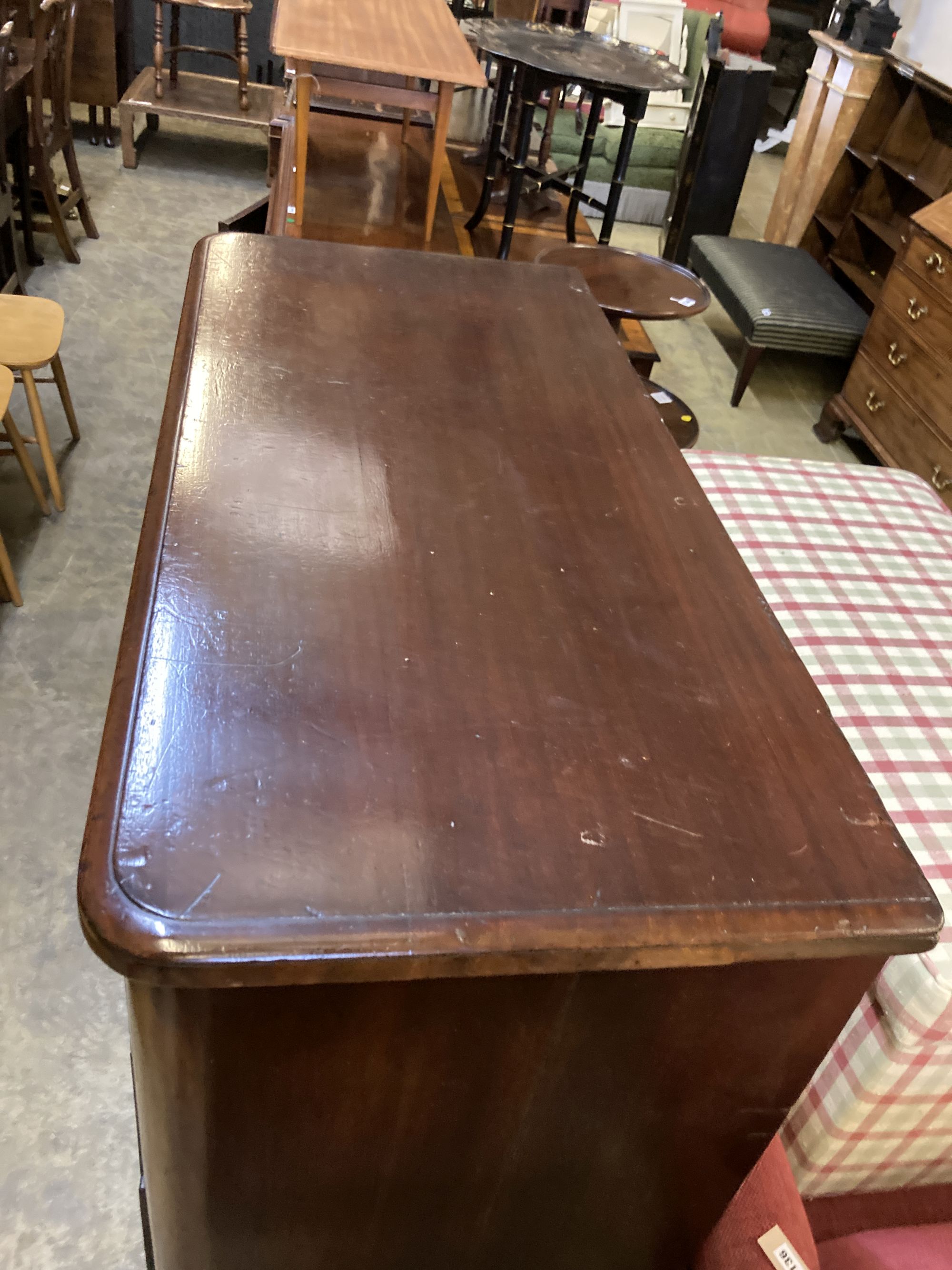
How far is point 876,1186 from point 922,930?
795 mm

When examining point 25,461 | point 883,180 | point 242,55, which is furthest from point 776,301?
point 242,55

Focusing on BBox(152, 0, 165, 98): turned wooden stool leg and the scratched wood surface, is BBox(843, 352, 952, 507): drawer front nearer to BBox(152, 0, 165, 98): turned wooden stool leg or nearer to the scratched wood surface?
the scratched wood surface

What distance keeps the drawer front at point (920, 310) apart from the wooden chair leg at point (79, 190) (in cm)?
321

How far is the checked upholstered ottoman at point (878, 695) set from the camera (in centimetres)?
105

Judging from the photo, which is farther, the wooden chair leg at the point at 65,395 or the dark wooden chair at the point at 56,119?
the dark wooden chair at the point at 56,119

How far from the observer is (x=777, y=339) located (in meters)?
3.57

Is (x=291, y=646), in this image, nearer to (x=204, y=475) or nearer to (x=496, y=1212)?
(x=204, y=475)

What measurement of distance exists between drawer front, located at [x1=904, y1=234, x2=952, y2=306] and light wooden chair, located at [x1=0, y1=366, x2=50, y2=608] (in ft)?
9.08

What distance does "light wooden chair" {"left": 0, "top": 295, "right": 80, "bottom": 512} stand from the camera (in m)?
2.26

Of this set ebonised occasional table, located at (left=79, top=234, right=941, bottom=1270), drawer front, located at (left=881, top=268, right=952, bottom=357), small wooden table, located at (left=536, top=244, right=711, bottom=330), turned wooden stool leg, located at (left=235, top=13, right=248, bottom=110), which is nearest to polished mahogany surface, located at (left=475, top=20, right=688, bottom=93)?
small wooden table, located at (left=536, top=244, right=711, bottom=330)

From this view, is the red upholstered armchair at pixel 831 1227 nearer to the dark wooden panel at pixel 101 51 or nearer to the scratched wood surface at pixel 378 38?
the scratched wood surface at pixel 378 38

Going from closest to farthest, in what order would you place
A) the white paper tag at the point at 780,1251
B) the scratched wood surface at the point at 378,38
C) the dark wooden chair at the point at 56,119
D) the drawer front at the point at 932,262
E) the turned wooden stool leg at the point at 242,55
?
the white paper tag at the point at 780,1251 < the scratched wood surface at the point at 378,38 < the drawer front at the point at 932,262 < the dark wooden chair at the point at 56,119 < the turned wooden stool leg at the point at 242,55

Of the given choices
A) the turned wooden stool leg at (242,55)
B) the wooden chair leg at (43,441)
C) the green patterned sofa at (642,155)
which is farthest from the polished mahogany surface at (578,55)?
the turned wooden stool leg at (242,55)

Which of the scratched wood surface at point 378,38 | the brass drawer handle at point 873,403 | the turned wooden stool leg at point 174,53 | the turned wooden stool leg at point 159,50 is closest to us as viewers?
the scratched wood surface at point 378,38
